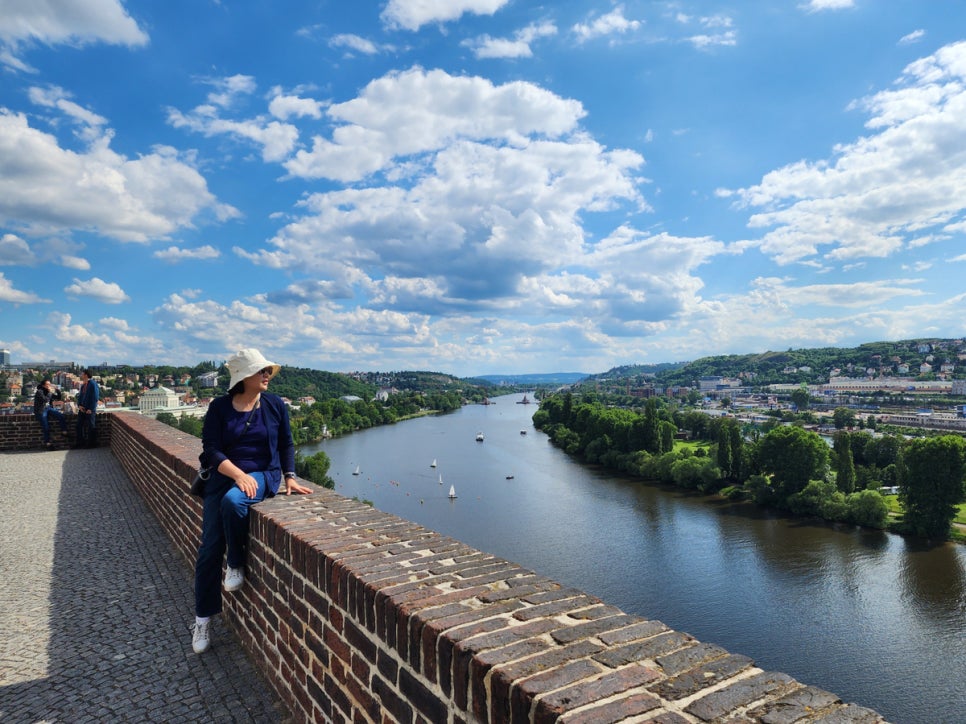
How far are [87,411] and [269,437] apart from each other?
32.2 ft

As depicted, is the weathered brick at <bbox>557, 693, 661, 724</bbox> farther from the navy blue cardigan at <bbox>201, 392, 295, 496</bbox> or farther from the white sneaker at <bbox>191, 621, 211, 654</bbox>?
the white sneaker at <bbox>191, 621, 211, 654</bbox>

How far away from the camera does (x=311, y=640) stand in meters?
2.54

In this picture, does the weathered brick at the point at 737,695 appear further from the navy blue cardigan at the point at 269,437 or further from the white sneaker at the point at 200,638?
the white sneaker at the point at 200,638

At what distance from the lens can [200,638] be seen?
10.9 feet

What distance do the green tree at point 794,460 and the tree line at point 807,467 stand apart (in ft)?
0.19

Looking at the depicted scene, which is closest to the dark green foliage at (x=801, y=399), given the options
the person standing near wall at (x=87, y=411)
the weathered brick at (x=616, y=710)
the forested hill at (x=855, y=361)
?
the forested hill at (x=855, y=361)

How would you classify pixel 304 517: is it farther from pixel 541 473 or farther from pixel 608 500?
pixel 541 473

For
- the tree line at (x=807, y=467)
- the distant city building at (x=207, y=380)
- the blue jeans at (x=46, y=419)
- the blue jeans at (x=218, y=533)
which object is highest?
the distant city building at (x=207, y=380)

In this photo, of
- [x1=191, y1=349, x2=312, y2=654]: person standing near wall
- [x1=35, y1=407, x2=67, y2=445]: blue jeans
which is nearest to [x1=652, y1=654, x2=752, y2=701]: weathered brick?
[x1=191, y1=349, x2=312, y2=654]: person standing near wall

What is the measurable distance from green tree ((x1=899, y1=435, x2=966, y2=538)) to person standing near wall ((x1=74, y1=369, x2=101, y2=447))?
35.3 meters

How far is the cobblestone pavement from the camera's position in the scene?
2.79 metres

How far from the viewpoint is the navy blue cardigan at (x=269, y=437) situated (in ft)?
10.8

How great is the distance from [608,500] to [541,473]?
11.1 metres

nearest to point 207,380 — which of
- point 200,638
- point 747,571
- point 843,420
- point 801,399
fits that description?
point 843,420
